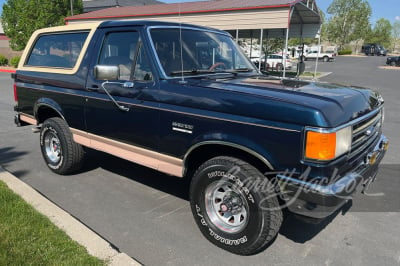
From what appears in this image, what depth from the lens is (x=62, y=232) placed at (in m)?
3.20

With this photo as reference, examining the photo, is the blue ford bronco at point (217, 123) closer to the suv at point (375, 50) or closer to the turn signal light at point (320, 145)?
→ the turn signal light at point (320, 145)

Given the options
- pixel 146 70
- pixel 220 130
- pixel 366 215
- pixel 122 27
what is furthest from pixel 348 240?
pixel 122 27

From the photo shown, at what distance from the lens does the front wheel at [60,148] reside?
15.1ft

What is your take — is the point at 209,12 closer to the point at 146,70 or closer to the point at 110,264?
the point at 146,70

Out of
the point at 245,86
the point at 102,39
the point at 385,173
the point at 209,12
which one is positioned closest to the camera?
the point at 245,86

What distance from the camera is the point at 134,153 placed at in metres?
3.76

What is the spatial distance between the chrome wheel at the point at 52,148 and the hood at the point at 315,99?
282 centimetres

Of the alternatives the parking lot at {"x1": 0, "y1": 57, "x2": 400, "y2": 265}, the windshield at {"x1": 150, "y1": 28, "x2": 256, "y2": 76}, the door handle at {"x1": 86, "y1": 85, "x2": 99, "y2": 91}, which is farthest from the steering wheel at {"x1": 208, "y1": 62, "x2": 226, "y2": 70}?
the parking lot at {"x1": 0, "y1": 57, "x2": 400, "y2": 265}

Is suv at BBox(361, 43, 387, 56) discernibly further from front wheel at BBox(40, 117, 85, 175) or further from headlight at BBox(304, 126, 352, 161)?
headlight at BBox(304, 126, 352, 161)

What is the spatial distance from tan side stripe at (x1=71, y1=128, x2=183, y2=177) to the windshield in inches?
34.9

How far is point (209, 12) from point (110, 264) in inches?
650

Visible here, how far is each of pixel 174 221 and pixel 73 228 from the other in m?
1.04

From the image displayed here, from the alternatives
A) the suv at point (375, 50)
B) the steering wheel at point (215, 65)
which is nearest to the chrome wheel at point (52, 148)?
the steering wheel at point (215, 65)

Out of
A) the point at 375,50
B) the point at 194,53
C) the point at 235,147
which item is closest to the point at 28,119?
the point at 194,53
